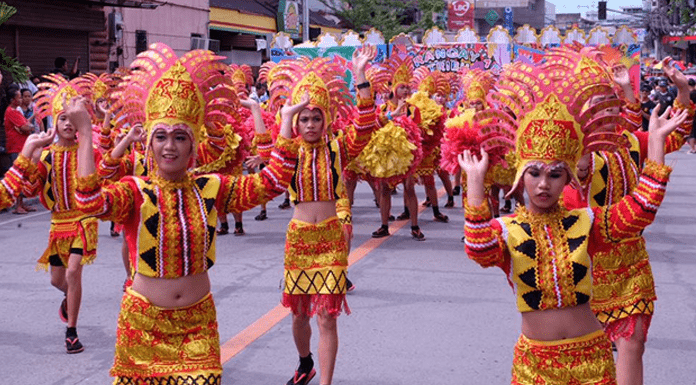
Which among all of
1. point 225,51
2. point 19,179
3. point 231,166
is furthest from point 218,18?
point 19,179

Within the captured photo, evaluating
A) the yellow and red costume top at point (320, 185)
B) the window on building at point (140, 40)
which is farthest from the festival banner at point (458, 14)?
the yellow and red costume top at point (320, 185)

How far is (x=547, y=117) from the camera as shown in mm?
4270

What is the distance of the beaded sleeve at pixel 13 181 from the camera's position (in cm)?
548

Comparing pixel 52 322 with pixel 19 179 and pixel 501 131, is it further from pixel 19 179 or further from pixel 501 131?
pixel 501 131

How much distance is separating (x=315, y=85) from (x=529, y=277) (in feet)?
8.60

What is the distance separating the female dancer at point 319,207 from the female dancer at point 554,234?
2.00 metres

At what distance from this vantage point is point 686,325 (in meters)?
7.79

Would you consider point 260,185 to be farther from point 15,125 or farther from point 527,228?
point 15,125

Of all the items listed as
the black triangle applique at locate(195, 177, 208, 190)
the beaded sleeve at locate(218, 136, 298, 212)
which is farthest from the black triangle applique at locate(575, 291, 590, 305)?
the black triangle applique at locate(195, 177, 208, 190)

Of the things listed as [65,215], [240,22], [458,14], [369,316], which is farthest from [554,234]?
[458,14]

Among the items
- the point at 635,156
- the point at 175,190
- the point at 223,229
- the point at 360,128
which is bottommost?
the point at 223,229

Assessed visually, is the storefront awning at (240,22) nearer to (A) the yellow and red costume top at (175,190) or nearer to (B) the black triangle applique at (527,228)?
(A) the yellow and red costume top at (175,190)

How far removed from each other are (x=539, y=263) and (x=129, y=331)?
1829 mm

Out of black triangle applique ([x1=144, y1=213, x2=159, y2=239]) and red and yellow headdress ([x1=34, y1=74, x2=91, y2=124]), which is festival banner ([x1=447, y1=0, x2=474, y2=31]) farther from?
black triangle applique ([x1=144, y1=213, x2=159, y2=239])
